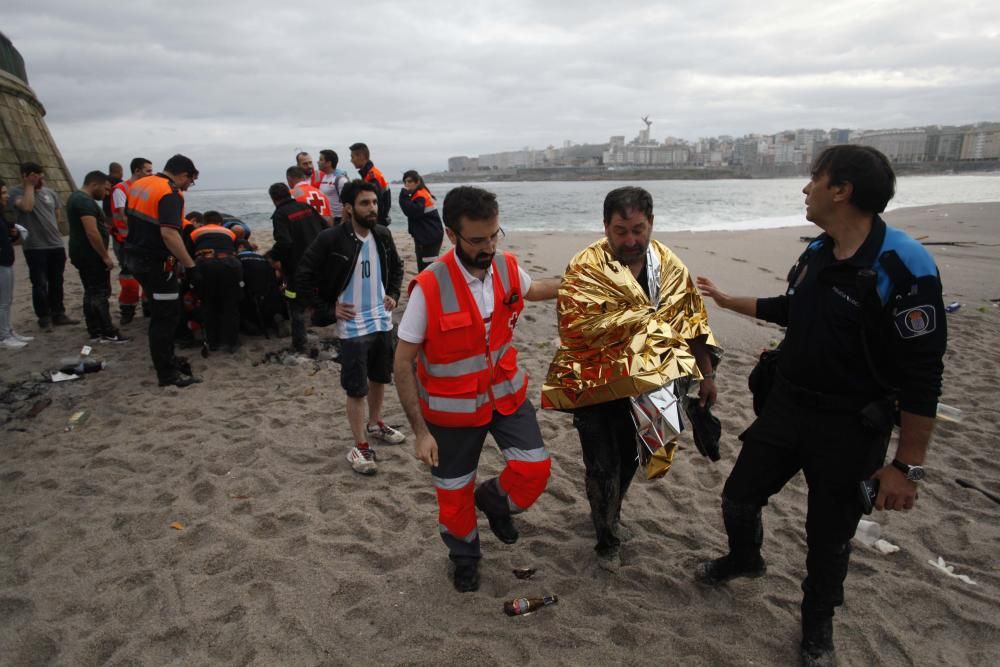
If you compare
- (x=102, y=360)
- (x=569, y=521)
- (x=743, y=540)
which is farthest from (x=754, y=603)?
(x=102, y=360)

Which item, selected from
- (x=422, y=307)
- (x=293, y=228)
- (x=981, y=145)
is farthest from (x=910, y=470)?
(x=981, y=145)

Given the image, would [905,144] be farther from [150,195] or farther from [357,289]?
[150,195]

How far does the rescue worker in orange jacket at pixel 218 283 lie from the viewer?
6.32 m

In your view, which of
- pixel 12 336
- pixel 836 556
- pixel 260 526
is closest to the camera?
pixel 836 556

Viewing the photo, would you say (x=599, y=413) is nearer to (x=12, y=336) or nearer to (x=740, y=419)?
(x=740, y=419)

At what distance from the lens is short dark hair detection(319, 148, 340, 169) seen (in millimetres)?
7961

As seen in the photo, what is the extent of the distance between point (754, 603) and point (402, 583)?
1769 millimetres

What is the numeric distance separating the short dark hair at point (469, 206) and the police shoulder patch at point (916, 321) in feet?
5.20

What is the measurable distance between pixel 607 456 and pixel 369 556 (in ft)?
4.81

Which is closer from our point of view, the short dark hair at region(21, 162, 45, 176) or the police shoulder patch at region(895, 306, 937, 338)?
the police shoulder patch at region(895, 306, 937, 338)

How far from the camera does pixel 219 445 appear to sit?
446 centimetres

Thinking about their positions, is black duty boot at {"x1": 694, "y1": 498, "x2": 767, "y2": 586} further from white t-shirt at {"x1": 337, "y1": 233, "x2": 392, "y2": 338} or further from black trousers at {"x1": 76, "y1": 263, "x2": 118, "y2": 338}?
black trousers at {"x1": 76, "y1": 263, "x2": 118, "y2": 338}

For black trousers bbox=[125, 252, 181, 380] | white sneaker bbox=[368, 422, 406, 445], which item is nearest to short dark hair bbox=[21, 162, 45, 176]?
black trousers bbox=[125, 252, 181, 380]

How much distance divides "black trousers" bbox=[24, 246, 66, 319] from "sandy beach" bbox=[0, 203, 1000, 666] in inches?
90.6
